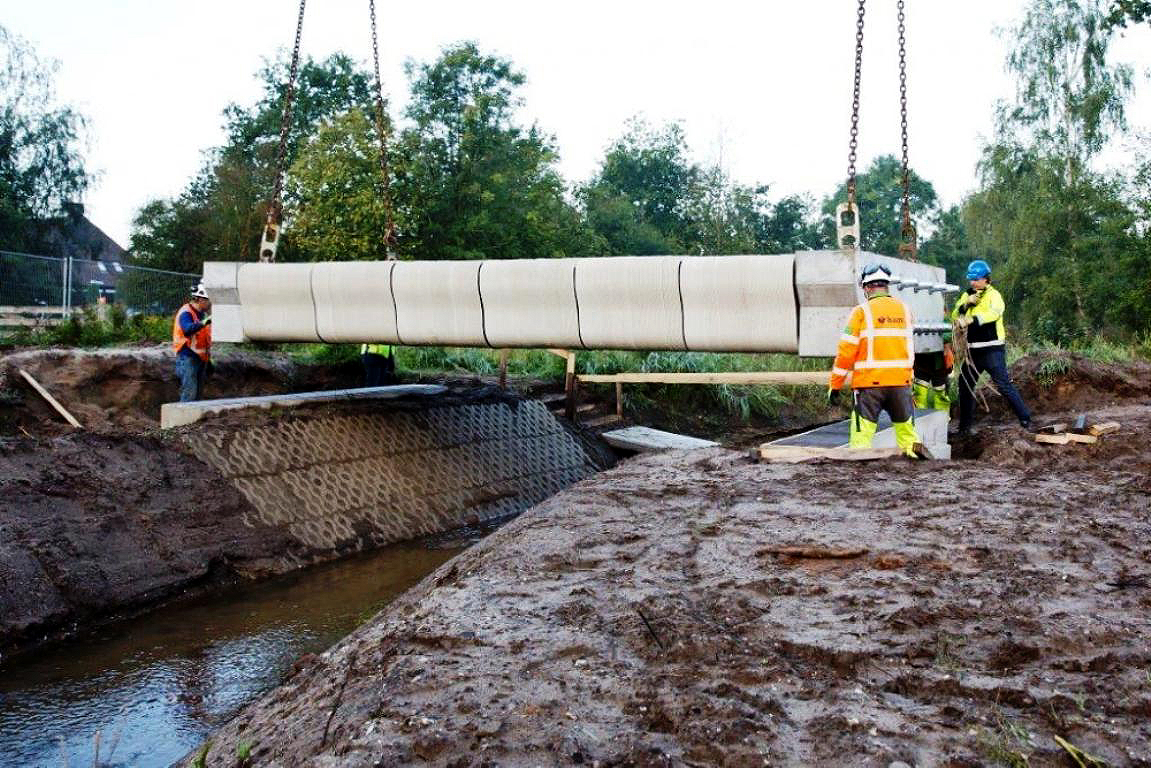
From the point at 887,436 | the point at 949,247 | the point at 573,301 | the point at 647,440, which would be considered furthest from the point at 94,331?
the point at 949,247

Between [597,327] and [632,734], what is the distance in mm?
7589

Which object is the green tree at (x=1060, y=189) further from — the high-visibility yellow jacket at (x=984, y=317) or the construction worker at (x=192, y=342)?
the construction worker at (x=192, y=342)

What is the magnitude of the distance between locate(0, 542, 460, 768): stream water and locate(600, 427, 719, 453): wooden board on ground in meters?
7.35

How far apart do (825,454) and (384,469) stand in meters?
5.60

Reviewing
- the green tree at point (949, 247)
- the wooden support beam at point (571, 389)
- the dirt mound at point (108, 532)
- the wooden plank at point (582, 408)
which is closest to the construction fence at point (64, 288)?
the dirt mound at point (108, 532)

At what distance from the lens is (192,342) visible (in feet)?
43.8

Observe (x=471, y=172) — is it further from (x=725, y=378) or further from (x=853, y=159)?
(x=853, y=159)

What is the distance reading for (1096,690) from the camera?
4078 millimetres

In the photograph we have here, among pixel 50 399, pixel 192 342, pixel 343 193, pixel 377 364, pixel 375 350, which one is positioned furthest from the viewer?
pixel 343 193

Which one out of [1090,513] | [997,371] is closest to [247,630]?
[1090,513]

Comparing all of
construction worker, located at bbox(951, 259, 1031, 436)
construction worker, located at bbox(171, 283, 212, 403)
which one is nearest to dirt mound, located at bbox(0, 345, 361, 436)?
construction worker, located at bbox(171, 283, 212, 403)

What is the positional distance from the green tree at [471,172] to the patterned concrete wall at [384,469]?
17.9 meters

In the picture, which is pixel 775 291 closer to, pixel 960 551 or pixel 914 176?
pixel 960 551

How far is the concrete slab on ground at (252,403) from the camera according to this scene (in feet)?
40.1
